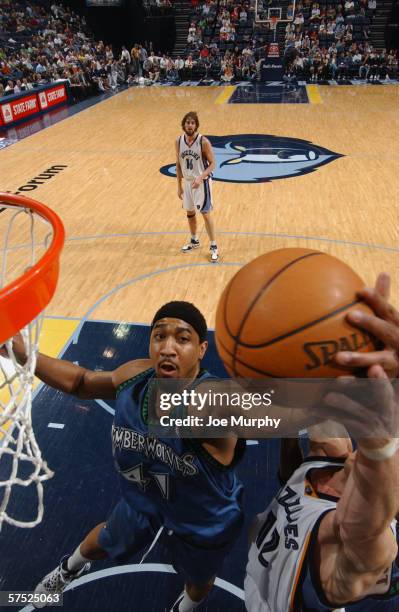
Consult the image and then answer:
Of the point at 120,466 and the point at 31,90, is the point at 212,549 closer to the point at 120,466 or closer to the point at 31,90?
the point at 120,466

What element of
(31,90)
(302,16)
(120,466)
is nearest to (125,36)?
(302,16)

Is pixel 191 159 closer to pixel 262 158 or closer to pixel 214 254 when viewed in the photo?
pixel 214 254

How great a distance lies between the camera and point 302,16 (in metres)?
19.0

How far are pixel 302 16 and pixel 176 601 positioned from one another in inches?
861

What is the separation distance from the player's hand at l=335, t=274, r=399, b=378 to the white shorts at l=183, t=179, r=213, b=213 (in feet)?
13.9

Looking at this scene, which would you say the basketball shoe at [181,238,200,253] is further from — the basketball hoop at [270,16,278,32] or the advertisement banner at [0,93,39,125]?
the basketball hoop at [270,16,278,32]

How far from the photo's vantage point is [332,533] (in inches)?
46.6

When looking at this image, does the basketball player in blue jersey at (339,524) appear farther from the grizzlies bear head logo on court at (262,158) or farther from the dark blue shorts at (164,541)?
the grizzlies bear head logo on court at (262,158)

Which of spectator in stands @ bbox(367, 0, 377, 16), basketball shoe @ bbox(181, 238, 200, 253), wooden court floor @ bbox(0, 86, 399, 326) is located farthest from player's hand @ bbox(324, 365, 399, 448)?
spectator in stands @ bbox(367, 0, 377, 16)

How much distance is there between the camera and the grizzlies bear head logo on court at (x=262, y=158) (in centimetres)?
789

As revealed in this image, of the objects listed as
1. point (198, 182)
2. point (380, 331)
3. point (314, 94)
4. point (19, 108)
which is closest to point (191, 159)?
point (198, 182)

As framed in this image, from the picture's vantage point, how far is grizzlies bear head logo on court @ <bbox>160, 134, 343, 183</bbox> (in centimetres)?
789

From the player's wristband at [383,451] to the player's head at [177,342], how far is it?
86cm

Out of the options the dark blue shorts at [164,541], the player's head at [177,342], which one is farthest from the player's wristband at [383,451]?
the dark blue shorts at [164,541]
